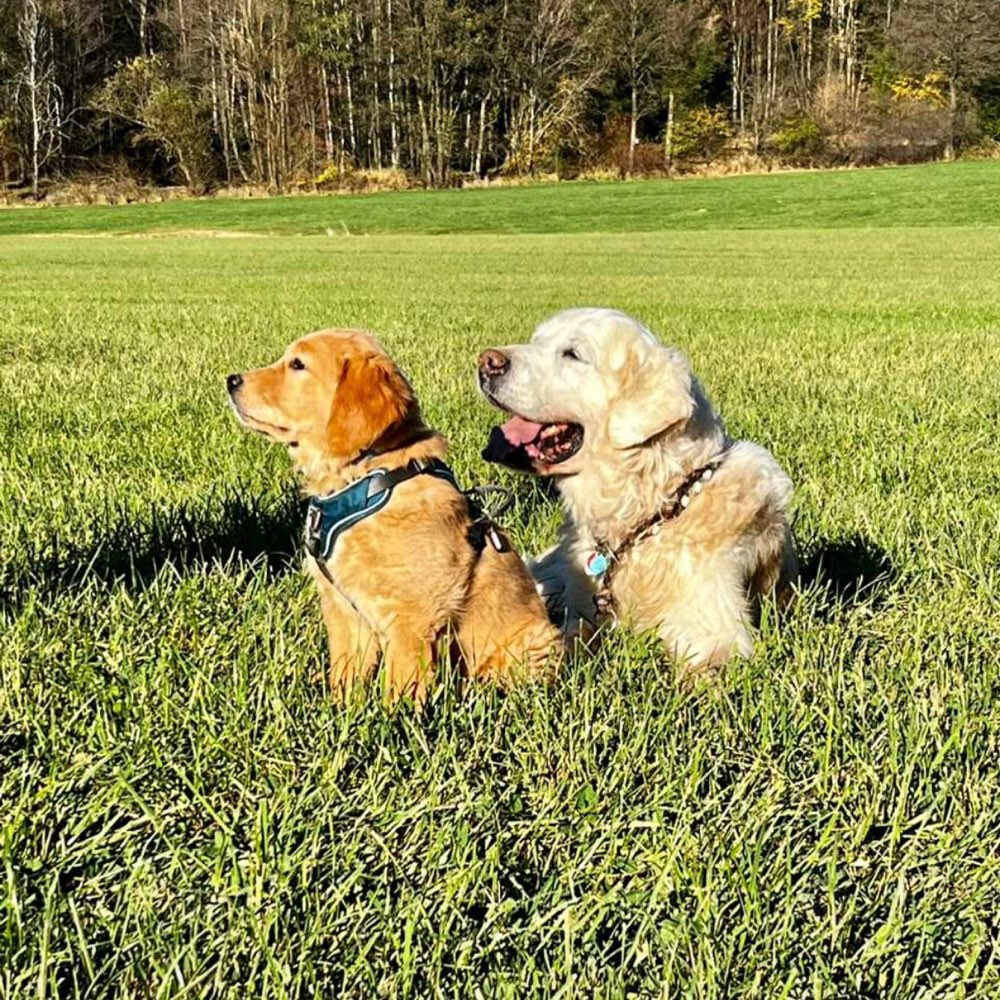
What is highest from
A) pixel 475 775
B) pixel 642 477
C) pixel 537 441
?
pixel 537 441

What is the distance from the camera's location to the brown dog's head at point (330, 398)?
3029 mm

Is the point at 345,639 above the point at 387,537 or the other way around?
the other way around

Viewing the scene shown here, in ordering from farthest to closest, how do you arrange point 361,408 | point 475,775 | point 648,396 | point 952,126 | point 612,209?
point 952,126
point 612,209
point 648,396
point 361,408
point 475,775

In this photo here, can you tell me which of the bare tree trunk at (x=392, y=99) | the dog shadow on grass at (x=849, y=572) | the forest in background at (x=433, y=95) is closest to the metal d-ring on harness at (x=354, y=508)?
the dog shadow on grass at (x=849, y=572)

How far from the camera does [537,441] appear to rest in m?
3.62

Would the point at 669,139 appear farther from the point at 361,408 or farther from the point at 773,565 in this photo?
the point at 361,408

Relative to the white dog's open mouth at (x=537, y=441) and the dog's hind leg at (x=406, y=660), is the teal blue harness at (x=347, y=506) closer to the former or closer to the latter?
the dog's hind leg at (x=406, y=660)

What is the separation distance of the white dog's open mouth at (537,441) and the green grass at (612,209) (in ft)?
120

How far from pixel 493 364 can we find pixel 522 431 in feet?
0.91

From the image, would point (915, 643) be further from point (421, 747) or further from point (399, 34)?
point (399, 34)

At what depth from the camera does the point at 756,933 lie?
5.88 feet

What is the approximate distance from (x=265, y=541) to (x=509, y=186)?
58623mm

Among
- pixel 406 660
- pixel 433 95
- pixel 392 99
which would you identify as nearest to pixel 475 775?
pixel 406 660

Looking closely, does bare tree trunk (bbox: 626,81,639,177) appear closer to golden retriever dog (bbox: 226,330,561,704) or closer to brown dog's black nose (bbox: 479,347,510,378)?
brown dog's black nose (bbox: 479,347,510,378)
